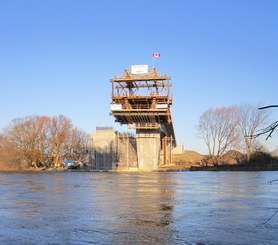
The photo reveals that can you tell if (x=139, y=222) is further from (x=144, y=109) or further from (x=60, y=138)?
(x=60, y=138)

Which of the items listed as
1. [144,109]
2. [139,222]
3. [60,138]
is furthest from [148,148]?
[139,222]

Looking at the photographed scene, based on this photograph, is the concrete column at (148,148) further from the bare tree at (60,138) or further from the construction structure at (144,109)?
the bare tree at (60,138)

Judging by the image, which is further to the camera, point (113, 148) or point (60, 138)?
point (60, 138)

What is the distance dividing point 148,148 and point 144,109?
7.65 metres

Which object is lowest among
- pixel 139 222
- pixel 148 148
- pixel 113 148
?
pixel 139 222

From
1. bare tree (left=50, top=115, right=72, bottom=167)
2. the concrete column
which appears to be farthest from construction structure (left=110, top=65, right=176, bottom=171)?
bare tree (left=50, top=115, right=72, bottom=167)

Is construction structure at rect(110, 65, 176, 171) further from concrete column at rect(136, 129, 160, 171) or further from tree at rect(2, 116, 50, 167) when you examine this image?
tree at rect(2, 116, 50, 167)

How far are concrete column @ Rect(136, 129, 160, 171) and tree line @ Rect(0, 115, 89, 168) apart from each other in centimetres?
3066

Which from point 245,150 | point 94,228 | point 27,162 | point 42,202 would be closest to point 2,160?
point 27,162

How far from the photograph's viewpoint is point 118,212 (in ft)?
47.2

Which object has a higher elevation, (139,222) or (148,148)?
(148,148)

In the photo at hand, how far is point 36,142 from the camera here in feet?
301

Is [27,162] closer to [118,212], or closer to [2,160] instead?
[2,160]

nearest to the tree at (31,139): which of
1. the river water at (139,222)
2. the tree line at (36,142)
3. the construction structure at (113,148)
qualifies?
the tree line at (36,142)
